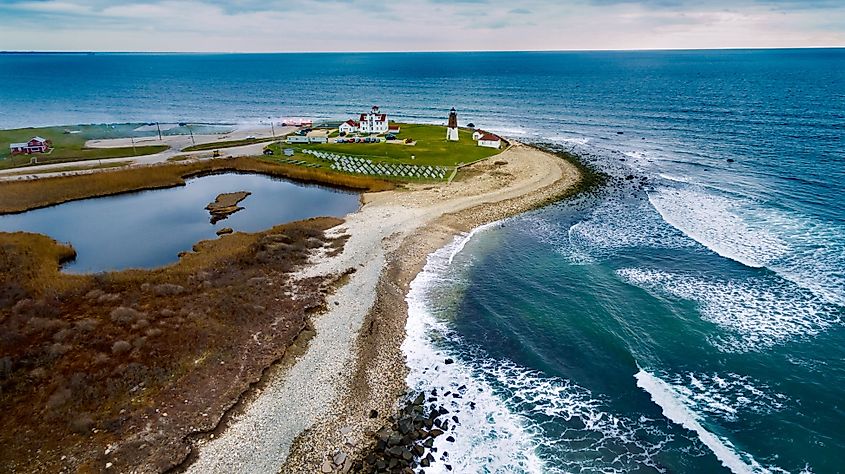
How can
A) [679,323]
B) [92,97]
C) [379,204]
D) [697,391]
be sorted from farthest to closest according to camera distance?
[92,97]
[379,204]
[679,323]
[697,391]

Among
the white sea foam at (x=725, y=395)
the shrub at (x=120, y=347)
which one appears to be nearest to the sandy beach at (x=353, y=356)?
the shrub at (x=120, y=347)

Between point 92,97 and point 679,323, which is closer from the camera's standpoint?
point 679,323

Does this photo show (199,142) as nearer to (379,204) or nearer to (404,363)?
(379,204)

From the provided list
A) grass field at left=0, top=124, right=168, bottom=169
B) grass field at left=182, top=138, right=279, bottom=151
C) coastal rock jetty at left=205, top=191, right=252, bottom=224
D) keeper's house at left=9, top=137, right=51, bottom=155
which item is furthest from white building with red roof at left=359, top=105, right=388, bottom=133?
keeper's house at left=9, top=137, right=51, bottom=155

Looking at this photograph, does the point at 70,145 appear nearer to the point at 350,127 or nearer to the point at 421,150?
the point at 350,127

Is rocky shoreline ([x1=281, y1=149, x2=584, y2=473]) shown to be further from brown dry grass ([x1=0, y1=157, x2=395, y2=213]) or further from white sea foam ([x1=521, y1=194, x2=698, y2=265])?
brown dry grass ([x1=0, y1=157, x2=395, y2=213])

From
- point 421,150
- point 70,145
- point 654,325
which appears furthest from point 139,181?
point 654,325

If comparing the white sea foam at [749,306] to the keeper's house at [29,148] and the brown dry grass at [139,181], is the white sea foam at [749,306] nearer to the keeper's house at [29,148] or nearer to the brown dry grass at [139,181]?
the brown dry grass at [139,181]

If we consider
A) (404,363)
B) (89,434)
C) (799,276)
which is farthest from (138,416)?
(799,276)
